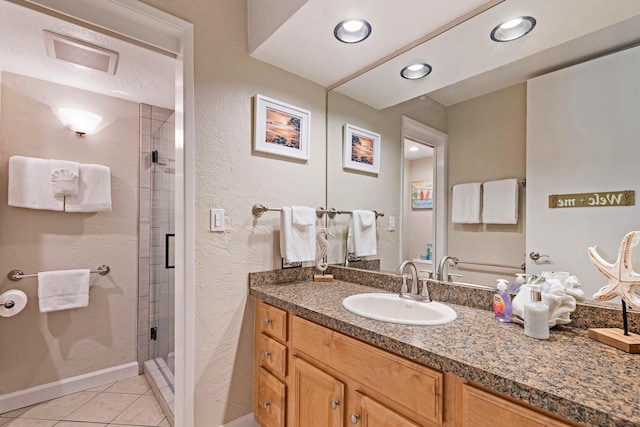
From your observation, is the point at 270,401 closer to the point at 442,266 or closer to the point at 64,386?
the point at 442,266

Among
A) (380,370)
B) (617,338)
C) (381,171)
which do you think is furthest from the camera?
(381,171)

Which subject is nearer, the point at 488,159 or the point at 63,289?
the point at 488,159

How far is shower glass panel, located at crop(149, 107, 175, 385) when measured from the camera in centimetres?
237

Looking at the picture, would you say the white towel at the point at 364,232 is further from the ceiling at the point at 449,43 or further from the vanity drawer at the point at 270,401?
the vanity drawer at the point at 270,401

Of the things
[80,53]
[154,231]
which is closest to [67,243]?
[154,231]

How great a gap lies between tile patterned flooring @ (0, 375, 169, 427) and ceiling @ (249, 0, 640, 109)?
2.32 meters

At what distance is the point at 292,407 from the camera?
1.34 meters

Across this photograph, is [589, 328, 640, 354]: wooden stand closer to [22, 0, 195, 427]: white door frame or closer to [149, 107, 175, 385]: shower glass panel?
[22, 0, 195, 427]: white door frame

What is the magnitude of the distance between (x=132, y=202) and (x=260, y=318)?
1.57 m

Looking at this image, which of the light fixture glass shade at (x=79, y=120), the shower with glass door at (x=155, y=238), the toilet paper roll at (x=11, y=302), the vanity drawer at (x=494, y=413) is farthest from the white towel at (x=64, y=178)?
the vanity drawer at (x=494, y=413)

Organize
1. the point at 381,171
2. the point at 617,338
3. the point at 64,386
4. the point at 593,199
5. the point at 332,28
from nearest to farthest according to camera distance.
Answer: the point at 617,338 → the point at 593,199 → the point at 332,28 → the point at 381,171 → the point at 64,386

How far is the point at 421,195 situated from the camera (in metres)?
1.59

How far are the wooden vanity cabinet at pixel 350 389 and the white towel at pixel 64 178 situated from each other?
1585 millimetres

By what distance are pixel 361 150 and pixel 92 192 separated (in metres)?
1.95
